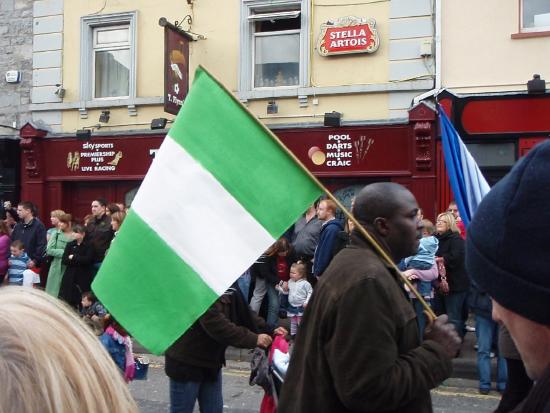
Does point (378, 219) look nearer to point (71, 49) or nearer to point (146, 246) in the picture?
point (146, 246)

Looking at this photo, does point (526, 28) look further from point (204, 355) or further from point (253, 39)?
point (204, 355)

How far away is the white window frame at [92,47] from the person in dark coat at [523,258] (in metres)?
12.5

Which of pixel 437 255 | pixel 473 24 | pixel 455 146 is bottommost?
pixel 437 255

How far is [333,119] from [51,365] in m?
10.9

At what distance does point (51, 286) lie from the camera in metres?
9.91

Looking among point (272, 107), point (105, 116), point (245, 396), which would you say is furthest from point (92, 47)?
point (245, 396)

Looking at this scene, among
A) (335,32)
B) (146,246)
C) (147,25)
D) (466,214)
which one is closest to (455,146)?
(466,214)

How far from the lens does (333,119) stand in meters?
11.8

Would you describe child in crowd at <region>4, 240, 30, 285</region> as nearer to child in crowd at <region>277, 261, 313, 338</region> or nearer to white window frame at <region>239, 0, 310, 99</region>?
child in crowd at <region>277, 261, 313, 338</region>

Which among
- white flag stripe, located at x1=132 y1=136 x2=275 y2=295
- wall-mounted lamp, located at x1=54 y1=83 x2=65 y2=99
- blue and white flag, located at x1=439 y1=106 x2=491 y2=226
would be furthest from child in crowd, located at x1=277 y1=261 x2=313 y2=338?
wall-mounted lamp, located at x1=54 y1=83 x2=65 y2=99

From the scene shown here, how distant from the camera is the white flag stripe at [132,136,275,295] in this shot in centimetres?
301

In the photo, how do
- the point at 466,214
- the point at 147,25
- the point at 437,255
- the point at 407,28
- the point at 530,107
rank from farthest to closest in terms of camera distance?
the point at 147,25 < the point at 407,28 < the point at 530,107 < the point at 437,255 < the point at 466,214

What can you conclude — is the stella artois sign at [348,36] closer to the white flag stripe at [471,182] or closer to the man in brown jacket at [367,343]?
the white flag stripe at [471,182]

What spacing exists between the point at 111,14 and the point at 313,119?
4672 mm
